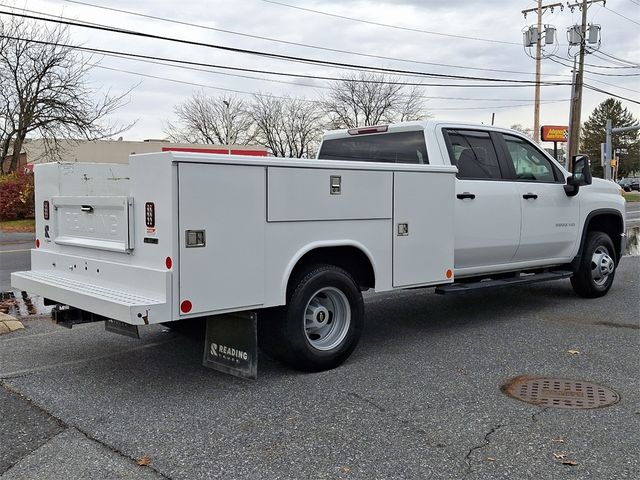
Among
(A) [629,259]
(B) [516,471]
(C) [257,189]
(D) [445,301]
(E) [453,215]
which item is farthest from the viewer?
(A) [629,259]

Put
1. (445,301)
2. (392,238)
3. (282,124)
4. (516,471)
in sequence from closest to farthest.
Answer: (516,471)
(392,238)
(445,301)
(282,124)

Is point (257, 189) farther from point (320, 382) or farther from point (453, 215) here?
point (453, 215)

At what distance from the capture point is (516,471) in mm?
3525

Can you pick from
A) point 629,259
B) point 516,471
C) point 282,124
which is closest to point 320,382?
point 516,471

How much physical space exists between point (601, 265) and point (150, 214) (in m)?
6.39

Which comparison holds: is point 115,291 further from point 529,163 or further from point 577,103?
point 577,103

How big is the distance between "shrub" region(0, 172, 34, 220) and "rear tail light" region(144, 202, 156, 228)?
20918 millimetres

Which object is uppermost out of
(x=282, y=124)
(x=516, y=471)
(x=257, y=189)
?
(x=282, y=124)

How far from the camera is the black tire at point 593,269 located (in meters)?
8.33

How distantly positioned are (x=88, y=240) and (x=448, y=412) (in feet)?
10.1

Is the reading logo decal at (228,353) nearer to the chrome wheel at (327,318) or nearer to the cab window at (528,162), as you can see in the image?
the chrome wheel at (327,318)

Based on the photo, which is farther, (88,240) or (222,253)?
(88,240)

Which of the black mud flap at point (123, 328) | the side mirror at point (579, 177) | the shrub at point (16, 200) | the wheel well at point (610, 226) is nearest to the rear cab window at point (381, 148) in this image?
the side mirror at point (579, 177)

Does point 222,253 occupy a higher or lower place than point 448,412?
higher
